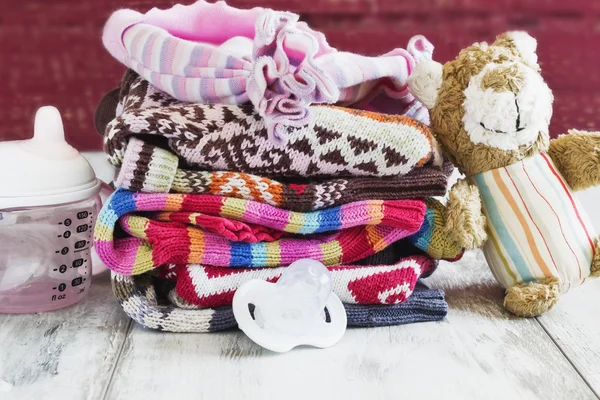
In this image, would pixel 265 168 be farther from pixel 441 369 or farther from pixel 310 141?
pixel 441 369

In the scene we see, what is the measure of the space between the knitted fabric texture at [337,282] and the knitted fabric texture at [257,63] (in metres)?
0.17

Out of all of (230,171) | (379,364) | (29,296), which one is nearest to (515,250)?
(379,364)

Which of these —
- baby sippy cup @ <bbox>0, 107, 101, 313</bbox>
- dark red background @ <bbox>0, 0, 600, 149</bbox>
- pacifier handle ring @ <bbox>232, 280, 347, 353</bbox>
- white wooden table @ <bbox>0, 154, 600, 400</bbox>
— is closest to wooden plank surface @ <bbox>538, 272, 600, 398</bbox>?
white wooden table @ <bbox>0, 154, 600, 400</bbox>

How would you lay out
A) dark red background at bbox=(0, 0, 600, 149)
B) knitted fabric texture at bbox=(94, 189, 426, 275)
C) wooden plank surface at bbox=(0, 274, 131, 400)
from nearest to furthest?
1. wooden plank surface at bbox=(0, 274, 131, 400)
2. knitted fabric texture at bbox=(94, 189, 426, 275)
3. dark red background at bbox=(0, 0, 600, 149)

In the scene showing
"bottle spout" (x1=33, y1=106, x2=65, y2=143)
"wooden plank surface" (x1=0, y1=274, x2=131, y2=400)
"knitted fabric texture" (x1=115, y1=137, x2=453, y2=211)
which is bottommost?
"wooden plank surface" (x1=0, y1=274, x2=131, y2=400)

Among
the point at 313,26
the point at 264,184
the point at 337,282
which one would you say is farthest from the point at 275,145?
the point at 313,26

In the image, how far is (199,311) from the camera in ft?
2.50

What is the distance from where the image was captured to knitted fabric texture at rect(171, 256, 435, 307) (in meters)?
0.77

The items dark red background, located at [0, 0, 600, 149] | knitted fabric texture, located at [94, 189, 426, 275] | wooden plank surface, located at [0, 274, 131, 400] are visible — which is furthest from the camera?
dark red background, located at [0, 0, 600, 149]

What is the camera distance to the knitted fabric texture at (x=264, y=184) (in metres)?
0.73

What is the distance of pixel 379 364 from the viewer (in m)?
0.70

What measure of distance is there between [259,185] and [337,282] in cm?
15

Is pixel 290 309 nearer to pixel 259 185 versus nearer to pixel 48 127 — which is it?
pixel 259 185

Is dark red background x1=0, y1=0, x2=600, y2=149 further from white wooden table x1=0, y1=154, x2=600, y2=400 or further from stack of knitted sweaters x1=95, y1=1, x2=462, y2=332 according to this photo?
white wooden table x1=0, y1=154, x2=600, y2=400
